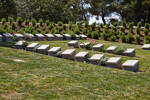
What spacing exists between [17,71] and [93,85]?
246 centimetres

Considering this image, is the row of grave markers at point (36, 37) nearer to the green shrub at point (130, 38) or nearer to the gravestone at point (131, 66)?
the green shrub at point (130, 38)

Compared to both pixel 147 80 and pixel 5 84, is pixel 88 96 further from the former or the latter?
pixel 147 80

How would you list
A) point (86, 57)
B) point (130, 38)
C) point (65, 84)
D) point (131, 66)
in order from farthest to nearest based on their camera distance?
point (130, 38)
point (86, 57)
point (131, 66)
point (65, 84)

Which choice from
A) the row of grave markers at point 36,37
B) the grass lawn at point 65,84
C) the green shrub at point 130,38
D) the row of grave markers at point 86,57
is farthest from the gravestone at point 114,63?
the green shrub at point 130,38

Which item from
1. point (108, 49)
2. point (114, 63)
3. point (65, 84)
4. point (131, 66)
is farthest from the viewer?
point (108, 49)

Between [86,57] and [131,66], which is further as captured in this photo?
[86,57]

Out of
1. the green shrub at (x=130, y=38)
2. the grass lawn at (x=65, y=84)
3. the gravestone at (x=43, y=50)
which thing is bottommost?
the green shrub at (x=130, y=38)

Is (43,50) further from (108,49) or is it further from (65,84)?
(65,84)

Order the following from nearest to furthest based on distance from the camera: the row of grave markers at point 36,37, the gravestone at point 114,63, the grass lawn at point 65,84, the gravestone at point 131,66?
the grass lawn at point 65,84
the gravestone at point 131,66
the gravestone at point 114,63
the row of grave markers at point 36,37

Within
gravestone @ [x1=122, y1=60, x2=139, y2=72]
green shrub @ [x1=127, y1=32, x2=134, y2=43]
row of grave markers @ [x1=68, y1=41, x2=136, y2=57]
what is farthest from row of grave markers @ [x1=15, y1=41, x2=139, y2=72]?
green shrub @ [x1=127, y1=32, x2=134, y2=43]

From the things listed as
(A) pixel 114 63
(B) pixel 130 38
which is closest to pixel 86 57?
(A) pixel 114 63

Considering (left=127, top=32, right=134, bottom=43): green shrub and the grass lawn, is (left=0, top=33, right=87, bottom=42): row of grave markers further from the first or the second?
the grass lawn

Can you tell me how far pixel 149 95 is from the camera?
253 inches

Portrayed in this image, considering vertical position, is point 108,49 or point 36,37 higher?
point 108,49
